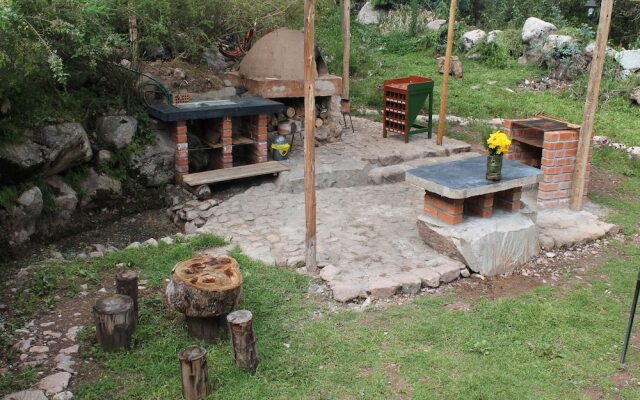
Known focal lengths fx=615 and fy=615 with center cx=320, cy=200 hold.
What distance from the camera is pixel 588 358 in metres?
5.00

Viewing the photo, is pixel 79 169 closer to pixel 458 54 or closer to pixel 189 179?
pixel 189 179

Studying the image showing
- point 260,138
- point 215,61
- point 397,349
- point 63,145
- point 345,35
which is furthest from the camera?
point 345,35

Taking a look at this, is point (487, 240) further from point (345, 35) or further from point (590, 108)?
point (345, 35)

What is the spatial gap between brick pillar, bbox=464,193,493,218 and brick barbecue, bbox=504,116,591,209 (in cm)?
148

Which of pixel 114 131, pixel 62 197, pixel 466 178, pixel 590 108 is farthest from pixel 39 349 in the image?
pixel 590 108

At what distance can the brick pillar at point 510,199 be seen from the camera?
6.95 meters

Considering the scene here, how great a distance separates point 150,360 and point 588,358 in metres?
3.52

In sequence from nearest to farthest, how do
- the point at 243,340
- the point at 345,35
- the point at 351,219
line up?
→ the point at 243,340
the point at 351,219
the point at 345,35

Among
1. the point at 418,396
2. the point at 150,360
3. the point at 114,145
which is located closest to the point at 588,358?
the point at 418,396

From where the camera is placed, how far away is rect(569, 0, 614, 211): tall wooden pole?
7.39 metres

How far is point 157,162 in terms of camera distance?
8.48 meters

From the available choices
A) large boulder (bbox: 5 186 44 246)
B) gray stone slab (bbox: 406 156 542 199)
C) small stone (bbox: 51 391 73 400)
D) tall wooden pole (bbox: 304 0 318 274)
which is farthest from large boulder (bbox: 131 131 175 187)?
small stone (bbox: 51 391 73 400)

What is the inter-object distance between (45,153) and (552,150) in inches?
244

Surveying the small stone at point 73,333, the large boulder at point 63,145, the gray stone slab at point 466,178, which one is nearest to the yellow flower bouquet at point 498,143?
the gray stone slab at point 466,178
